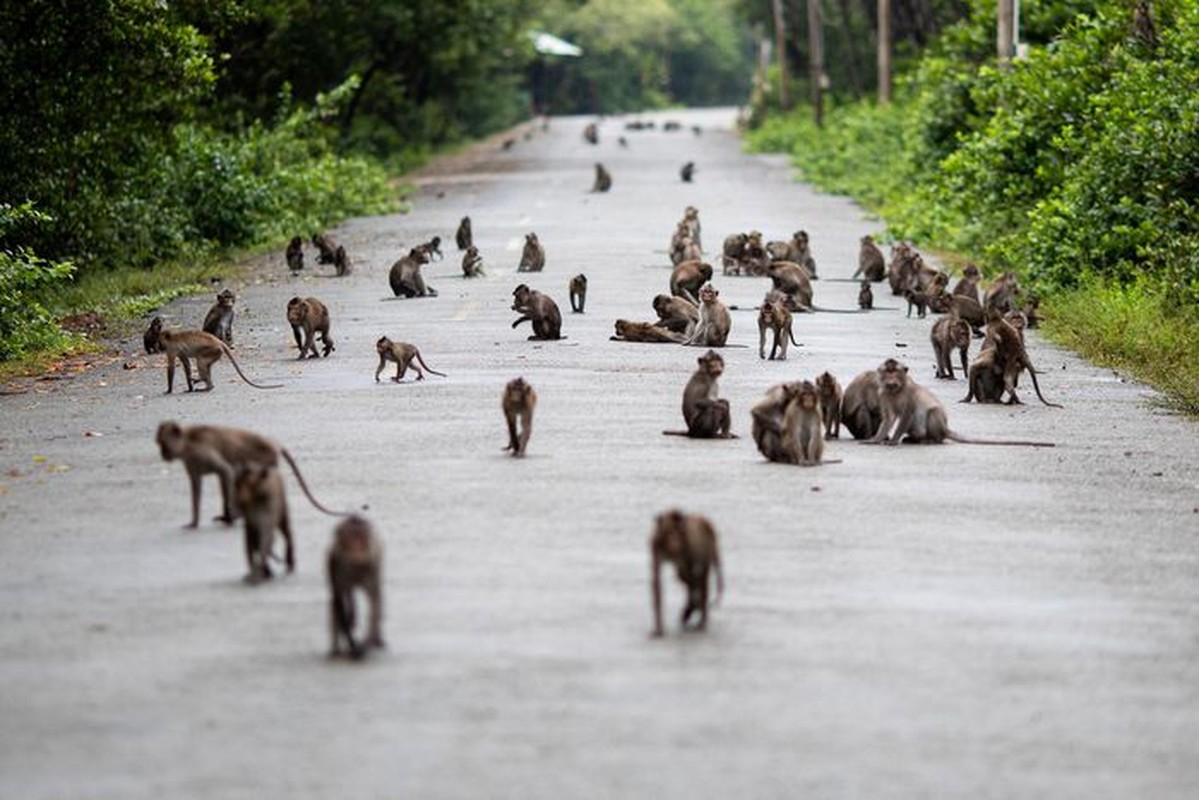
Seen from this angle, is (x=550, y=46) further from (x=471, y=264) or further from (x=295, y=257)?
(x=471, y=264)

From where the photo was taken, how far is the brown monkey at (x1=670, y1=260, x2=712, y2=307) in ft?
89.0

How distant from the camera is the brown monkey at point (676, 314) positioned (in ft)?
77.8

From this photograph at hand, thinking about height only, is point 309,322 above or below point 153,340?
above

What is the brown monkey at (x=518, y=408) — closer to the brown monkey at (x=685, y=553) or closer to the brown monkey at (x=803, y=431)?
the brown monkey at (x=803, y=431)

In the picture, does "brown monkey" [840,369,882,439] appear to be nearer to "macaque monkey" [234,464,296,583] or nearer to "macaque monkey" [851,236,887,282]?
"macaque monkey" [234,464,296,583]

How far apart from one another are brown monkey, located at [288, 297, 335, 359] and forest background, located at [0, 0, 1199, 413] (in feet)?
8.79

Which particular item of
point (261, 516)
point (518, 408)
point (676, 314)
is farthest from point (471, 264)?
point (261, 516)

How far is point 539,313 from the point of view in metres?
23.8

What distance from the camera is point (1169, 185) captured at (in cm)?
2695

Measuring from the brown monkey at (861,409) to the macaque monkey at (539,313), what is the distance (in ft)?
23.4

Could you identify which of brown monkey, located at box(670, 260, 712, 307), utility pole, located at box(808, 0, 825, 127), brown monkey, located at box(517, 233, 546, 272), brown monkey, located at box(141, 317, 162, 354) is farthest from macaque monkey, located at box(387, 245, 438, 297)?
utility pole, located at box(808, 0, 825, 127)

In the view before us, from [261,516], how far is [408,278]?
1815cm

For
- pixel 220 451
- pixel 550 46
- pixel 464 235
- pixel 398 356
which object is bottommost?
pixel 220 451

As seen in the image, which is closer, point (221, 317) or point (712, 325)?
point (221, 317)
